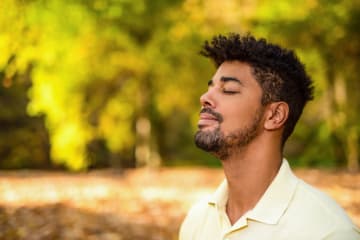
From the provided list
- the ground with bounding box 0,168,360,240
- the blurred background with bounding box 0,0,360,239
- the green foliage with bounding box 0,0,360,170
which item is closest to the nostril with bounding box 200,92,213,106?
the ground with bounding box 0,168,360,240

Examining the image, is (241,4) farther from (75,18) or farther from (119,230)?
(119,230)

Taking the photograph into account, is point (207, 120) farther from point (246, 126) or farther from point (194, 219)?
point (194, 219)

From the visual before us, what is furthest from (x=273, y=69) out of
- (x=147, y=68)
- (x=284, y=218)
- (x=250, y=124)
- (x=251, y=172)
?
(x=147, y=68)

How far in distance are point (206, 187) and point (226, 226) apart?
984 cm

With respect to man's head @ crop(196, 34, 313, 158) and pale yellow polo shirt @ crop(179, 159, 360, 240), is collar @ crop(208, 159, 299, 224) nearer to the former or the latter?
pale yellow polo shirt @ crop(179, 159, 360, 240)

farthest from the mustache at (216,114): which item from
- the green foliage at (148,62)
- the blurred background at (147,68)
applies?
the green foliage at (148,62)

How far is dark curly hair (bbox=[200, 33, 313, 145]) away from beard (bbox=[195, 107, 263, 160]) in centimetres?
11

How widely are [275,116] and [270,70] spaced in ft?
0.60

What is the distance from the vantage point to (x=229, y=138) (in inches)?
84.1

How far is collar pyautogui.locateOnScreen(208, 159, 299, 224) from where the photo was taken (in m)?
1.98

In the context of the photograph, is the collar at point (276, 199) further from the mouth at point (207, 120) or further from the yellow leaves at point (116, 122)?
the yellow leaves at point (116, 122)

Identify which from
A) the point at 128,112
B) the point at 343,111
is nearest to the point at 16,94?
the point at 128,112

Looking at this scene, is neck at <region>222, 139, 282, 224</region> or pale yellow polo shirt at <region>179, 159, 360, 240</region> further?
neck at <region>222, 139, 282, 224</region>

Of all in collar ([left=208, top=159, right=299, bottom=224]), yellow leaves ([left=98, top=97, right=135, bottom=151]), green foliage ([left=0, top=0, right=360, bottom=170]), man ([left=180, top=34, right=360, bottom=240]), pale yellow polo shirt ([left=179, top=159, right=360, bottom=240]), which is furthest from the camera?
yellow leaves ([left=98, top=97, right=135, bottom=151])
